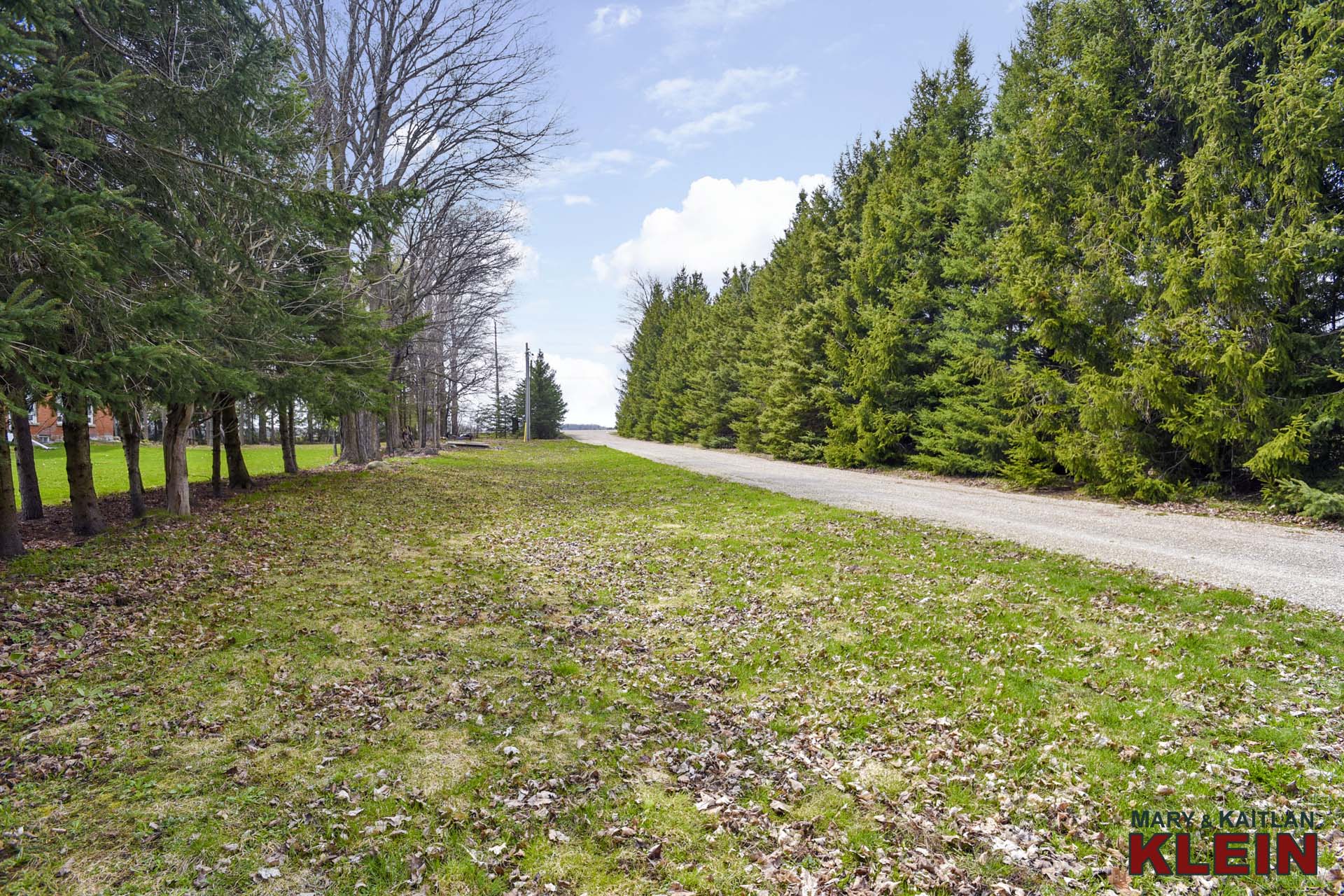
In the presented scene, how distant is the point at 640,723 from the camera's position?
460 centimetres

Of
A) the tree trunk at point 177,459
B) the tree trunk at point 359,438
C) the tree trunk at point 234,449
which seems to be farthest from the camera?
the tree trunk at point 359,438

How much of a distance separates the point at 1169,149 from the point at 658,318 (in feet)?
134

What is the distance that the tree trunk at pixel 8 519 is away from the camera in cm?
788

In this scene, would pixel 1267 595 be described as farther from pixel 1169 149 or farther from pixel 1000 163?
pixel 1000 163

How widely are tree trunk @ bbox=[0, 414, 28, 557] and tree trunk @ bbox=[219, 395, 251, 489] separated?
18.3 ft

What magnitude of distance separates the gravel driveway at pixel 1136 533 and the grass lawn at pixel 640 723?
0.83 metres

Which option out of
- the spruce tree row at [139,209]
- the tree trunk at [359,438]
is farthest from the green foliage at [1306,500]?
the tree trunk at [359,438]

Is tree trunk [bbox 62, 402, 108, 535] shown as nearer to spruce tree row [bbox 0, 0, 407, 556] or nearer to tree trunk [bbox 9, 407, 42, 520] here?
spruce tree row [bbox 0, 0, 407, 556]

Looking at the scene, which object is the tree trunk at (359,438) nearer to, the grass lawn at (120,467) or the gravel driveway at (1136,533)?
the grass lawn at (120,467)

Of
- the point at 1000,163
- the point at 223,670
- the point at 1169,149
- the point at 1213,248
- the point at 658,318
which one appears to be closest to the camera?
the point at 223,670

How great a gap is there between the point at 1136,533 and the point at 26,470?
17798 mm

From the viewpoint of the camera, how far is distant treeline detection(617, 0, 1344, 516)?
10055 millimetres

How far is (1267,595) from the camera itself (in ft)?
20.1

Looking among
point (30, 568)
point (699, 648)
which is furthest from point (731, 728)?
point (30, 568)
